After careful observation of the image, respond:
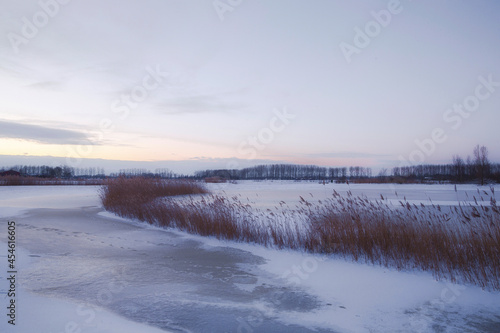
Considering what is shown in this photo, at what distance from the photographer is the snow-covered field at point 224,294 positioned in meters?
3.72

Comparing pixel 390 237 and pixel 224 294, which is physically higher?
pixel 390 237

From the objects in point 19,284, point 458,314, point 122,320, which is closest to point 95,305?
point 122,320

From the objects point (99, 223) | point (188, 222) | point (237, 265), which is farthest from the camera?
point (99, 223)

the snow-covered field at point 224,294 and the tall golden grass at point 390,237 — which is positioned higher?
the tall golden grass at point 390,237

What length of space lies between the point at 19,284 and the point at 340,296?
494cm

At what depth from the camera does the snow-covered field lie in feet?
12.2

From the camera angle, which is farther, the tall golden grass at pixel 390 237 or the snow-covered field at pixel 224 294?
the tall golden grass at pixel 390 237

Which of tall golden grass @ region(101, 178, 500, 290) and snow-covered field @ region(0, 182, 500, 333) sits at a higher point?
tall golden grass @ region(101, 178, 500, 290)

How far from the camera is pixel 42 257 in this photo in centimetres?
655

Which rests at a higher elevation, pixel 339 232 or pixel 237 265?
pixel 339 232

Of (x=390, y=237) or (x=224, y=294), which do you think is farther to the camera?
(x=390, y=237)

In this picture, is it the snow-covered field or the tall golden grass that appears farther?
the tall golden grass

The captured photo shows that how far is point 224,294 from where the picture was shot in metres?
4.75

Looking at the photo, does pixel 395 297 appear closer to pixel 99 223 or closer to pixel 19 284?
pixel 19 284
